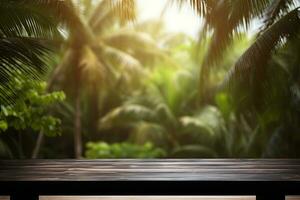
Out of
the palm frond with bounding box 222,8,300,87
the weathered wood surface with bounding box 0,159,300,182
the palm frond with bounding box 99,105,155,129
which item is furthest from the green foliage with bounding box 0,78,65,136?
the palm frond with bounding box 99,105,155,129

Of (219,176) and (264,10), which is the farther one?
(264,10)

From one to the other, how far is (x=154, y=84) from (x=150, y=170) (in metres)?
14.5

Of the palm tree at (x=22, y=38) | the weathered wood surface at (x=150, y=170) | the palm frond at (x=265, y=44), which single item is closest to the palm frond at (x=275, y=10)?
the palm frond at (x=265, y=44)

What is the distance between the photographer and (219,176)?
3832mm

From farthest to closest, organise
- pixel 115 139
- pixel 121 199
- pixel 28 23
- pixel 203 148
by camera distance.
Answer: pixel 115 139, pixel 203 148, pixel 28 23, pixel 121 199

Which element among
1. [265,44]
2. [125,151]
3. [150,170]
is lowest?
[150,170]

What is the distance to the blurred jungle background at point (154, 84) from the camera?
5.86m

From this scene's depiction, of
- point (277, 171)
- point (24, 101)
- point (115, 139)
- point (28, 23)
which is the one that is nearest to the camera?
point (277, 171)

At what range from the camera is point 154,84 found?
18625mm

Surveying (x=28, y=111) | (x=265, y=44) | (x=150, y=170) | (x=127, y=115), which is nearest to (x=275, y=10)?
(x=265, y=44)

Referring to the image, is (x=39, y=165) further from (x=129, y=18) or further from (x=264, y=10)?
(x=264, y=10)

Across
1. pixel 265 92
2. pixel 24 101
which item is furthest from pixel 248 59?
pixel 24 101

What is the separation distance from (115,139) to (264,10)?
46.4ft

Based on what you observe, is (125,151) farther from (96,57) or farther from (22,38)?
(22,38)
